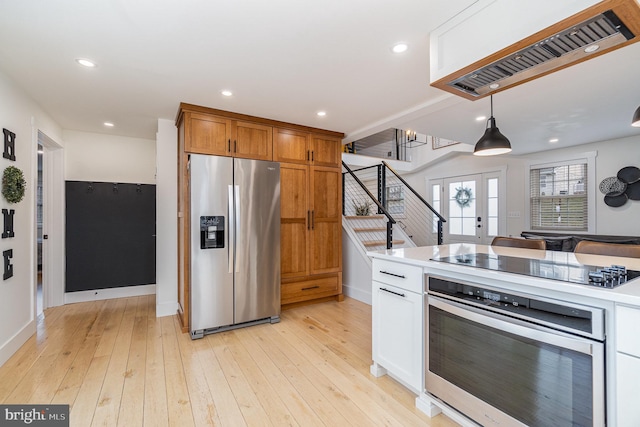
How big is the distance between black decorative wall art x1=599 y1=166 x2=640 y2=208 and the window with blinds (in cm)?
33

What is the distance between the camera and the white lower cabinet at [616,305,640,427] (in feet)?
3.40

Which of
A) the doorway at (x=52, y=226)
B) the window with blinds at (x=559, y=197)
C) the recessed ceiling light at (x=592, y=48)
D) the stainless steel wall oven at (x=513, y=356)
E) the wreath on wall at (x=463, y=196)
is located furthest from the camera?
the wreath on wall at (x=463, y=196)

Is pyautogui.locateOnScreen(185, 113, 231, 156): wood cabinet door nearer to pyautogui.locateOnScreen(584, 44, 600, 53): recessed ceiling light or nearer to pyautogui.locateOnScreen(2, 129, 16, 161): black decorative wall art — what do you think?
pyautogui.locateOnScreen(2, 129, 16, 161): black decorative wall art

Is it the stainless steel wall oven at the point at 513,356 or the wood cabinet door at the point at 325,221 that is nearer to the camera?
the stainless steel wall oven at the point at 513,356

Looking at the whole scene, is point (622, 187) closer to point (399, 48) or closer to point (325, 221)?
point (325, 221)

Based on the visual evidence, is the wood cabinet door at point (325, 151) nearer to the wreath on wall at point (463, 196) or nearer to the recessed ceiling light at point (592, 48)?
the recessed ceiling light at point (592, 48)

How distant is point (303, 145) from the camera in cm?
393

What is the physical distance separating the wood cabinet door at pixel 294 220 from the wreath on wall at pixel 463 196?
4337 millimetres

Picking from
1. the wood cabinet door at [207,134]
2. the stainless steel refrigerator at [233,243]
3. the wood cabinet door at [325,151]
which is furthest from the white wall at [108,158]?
the wood cabinet door at [325,151]

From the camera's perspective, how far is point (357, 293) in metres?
4.28

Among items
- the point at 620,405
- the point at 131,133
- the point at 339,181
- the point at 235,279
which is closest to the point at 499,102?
the point at 339,181

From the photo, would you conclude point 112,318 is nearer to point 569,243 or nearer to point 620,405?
point 620,405

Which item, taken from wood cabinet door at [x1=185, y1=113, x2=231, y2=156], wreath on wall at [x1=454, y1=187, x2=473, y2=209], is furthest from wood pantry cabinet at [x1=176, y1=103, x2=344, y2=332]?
wreath on wall at [x1=454, y1=187, x2=473, y2=209]

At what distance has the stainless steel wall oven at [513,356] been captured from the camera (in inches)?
45.8
